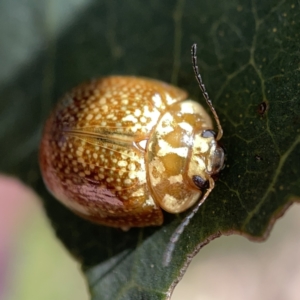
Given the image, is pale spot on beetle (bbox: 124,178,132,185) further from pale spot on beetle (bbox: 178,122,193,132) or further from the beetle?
pale spot on beetle (bbox: 178,122,193,132)

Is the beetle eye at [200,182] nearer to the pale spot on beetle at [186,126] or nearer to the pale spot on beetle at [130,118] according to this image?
the pale spot on beetle at [186,126]

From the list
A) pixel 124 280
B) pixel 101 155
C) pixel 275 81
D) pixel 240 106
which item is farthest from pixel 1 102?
pixel 275 81

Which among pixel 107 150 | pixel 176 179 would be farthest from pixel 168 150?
pixel 107 150

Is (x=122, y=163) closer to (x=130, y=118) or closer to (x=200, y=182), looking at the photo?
(x=130, y=118)

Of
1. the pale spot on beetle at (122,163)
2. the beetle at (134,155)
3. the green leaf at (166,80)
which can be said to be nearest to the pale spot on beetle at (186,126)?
the beetle at (134,155)

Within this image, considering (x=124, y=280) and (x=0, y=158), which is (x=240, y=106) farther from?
(x=0, y=158)

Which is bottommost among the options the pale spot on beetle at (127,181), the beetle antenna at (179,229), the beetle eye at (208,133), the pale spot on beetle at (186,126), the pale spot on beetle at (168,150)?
the beetle antenna at (179,229)

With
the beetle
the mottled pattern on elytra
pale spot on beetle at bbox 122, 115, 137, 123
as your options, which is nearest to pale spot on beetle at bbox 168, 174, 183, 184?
the beetle
